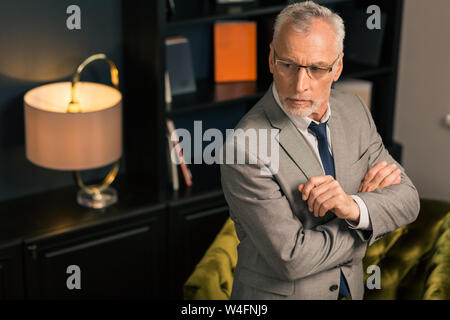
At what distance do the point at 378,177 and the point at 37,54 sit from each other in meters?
1.99

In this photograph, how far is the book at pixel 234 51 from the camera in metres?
3.57

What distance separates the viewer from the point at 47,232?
308 centimetres

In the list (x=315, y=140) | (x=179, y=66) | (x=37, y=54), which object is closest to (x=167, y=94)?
(x=179, y=66)

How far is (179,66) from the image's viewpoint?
3459mm

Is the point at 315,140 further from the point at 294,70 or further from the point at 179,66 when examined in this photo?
the point at 179,66

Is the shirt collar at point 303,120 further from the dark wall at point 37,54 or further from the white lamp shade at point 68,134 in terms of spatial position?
the dark wall at point 37,54

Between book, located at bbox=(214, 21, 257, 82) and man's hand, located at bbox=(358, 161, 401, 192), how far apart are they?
199 centimetres

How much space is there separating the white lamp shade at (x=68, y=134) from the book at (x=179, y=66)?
331mm

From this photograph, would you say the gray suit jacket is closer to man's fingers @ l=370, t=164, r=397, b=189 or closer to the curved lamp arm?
man's fingers @ l=370, t=164, r=397, b=189

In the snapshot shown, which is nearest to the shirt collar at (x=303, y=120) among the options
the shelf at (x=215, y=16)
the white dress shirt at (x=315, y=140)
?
the white dress shirt at (x=315, y=140)

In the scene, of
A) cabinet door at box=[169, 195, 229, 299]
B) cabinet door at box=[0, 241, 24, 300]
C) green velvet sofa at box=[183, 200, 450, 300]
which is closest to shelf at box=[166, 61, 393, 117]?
cabinet door at box=[169, 195, 229, 299]

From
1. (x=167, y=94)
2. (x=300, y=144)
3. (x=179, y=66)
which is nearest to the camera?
(x=300, y=144)

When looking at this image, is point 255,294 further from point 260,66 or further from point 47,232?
point 260,66

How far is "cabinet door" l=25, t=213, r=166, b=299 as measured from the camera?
313 cm
